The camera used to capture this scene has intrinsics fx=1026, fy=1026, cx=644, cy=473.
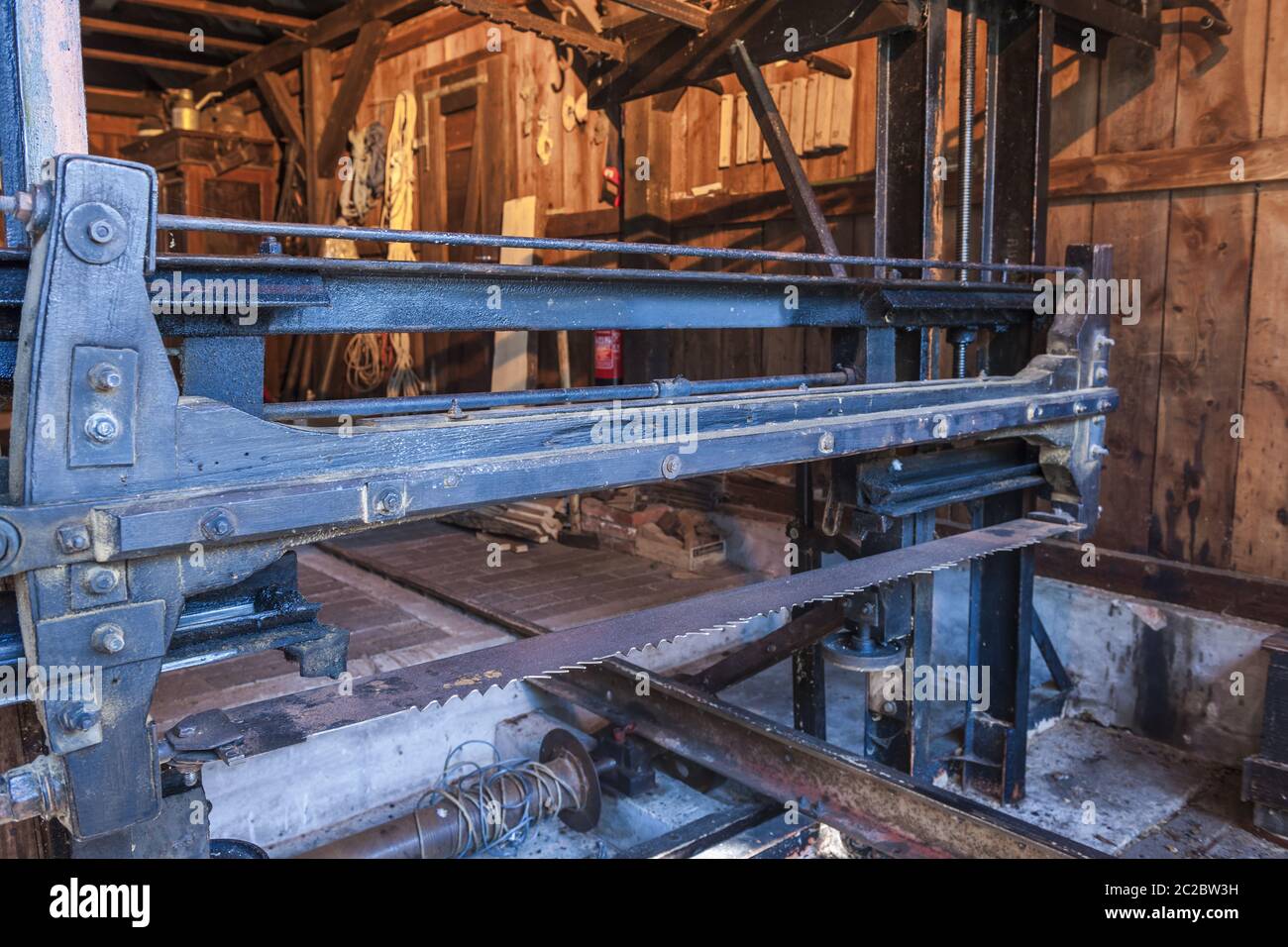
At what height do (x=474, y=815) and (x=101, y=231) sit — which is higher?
(x=101, y=231)

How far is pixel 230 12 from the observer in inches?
281

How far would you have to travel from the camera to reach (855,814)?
2.78 meters

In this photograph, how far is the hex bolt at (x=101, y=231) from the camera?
1.30m

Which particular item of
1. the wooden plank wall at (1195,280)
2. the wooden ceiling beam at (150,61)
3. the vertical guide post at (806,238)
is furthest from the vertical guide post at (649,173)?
the wooden ceiling beam at (150,61)

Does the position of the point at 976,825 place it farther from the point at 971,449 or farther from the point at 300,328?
the point at 300,328

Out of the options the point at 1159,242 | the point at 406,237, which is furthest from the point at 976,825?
the point at 1159,242

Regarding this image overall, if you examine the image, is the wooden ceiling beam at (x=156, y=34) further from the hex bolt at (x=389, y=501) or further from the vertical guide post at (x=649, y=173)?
the hex bolt at (x=389, y=501)

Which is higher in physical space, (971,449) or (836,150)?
(836,150)

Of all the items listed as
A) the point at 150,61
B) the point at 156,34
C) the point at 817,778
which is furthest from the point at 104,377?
the point at 150,61

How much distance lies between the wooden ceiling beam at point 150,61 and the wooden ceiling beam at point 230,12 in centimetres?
81

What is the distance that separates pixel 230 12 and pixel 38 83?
6.51m

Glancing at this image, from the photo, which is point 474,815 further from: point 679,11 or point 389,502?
point 679,11

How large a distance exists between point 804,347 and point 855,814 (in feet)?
9.82

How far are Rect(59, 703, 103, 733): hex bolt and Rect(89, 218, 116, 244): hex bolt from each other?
0.61m
